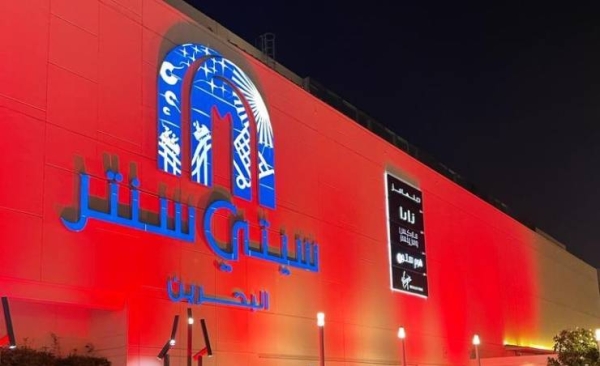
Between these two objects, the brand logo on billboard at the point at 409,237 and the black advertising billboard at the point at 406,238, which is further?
the brand logo on billboard at the point at 409,237

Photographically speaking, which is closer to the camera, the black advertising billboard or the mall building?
the mall building

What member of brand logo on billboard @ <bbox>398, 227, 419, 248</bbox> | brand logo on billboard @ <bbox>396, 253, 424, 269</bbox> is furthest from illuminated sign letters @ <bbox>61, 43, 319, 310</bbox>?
brand logo on billboard @ <bbox>398, 227, 419, 248</bbox>

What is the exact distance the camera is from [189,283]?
56.2ft

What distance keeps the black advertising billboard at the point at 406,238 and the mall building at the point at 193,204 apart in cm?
8

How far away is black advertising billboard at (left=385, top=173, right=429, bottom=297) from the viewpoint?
26969mm

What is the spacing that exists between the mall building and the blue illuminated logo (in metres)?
0.05

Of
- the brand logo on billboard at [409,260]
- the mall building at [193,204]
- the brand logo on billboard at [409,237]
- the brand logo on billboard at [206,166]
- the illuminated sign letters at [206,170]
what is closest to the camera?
the mall building at [193,204]

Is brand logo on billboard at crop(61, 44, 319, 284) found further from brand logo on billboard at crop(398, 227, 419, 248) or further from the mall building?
brand logo on billboard at crop(398, 227, 419, 248)

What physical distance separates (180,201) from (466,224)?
19.2m

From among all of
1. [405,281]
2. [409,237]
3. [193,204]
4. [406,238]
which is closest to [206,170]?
[193,204]

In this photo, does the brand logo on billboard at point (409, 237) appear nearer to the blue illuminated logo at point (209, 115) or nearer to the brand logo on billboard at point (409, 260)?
the brand logo on billboard at point (409, 260)

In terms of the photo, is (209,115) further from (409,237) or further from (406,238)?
A: (409,237)

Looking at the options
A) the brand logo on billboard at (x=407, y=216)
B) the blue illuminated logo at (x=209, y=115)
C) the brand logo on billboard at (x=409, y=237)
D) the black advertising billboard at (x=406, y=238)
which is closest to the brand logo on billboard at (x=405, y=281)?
the black advertising billboard at (x=406, y=238)

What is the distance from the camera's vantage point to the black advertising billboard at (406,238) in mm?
26969
